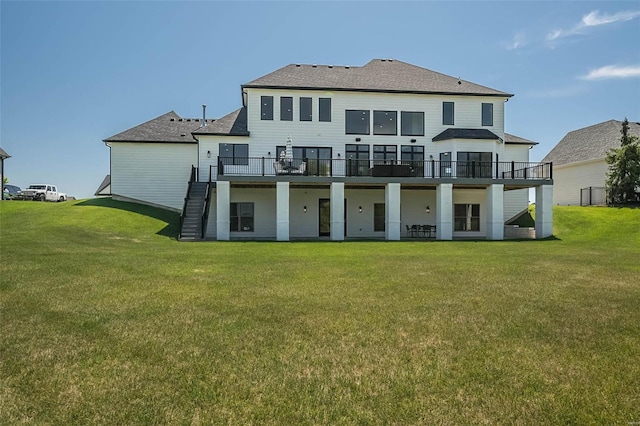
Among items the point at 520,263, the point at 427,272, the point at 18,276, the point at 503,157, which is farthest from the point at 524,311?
the point at 503,157

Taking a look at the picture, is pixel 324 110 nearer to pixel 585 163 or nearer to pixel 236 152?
pixel 236 152

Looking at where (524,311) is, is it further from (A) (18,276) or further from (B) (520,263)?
(A) (18,276)

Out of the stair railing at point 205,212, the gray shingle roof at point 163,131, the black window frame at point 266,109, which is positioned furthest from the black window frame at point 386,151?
the gray shingle roof at point 163,131

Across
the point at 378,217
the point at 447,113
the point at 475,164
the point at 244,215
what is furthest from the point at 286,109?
the point at 475,164

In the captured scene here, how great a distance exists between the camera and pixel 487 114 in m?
28.0

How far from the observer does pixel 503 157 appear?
93.5ft

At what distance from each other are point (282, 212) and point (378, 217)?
7.52 m

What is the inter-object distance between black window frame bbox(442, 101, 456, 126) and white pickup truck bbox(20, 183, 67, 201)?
32394 millimetres

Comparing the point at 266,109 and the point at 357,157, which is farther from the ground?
the point at 266,109

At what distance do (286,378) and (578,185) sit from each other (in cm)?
3869

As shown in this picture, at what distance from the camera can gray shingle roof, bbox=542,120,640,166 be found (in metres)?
34.8

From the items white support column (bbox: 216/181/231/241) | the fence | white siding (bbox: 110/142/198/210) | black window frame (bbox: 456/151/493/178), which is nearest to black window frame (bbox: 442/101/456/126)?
black window frame (bbox: 456/151/493/178)

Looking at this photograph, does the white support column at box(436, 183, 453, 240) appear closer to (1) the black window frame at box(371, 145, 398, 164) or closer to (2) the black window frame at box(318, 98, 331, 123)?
(1) the black window frame at box(371, 145, 398, 164)

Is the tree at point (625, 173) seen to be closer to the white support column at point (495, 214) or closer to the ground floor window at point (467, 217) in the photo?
the ground floor window at point (467, 217)
